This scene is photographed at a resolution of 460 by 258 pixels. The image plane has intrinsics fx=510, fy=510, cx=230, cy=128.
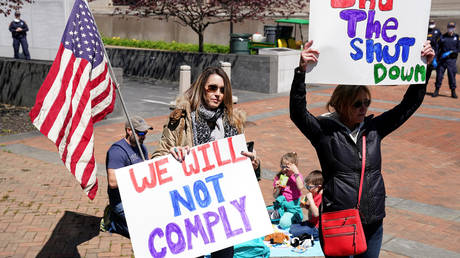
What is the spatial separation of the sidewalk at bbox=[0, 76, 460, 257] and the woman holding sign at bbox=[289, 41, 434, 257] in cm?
229

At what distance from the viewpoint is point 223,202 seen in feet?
11.9

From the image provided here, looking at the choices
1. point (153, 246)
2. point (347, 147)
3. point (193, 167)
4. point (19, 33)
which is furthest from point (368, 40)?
point (19, 33)

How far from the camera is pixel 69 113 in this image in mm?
4148

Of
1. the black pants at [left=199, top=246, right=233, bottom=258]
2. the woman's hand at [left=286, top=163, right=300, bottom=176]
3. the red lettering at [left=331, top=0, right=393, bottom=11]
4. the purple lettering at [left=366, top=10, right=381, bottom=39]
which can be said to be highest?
the red lettering at [left=331, top=0, right=393, bottom=11]

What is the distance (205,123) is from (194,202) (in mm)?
565

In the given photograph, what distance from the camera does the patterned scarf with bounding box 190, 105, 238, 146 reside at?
3.62 metres

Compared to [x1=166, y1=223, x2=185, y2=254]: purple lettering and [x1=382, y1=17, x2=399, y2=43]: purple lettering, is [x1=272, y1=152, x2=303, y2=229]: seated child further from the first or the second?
[x1=382, y1=17, x2=399, y2=43]: purple lettering

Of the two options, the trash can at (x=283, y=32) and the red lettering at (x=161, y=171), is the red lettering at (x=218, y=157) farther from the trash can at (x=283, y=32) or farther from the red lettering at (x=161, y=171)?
the trash can at (x=283, y=32)

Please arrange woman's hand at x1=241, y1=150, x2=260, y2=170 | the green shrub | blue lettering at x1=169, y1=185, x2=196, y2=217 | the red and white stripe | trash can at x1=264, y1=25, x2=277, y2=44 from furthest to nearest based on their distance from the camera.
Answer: the green shrub, trash can at x1=264, y1=25, x2=277, y2=44, the red and white stripe, woman's hand at x1=241, y1=150, x2=260, y2=170, blue lettering at x1=169, y1=185, x2=196, y2=217

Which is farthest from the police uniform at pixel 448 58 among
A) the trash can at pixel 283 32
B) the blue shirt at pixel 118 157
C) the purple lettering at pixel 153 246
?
the purple lettering at pixel 153 246

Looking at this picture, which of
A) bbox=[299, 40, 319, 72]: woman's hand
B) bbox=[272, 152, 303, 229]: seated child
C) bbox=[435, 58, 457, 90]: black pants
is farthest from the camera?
bbox=[435, 58, 457, 90]: black pants

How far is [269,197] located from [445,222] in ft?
7.41

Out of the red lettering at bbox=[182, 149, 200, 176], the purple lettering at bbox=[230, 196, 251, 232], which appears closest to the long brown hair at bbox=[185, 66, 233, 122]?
the red lettering at bbox=[182, 149, 200, 176]

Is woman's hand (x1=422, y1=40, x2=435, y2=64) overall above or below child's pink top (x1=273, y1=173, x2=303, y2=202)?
above
